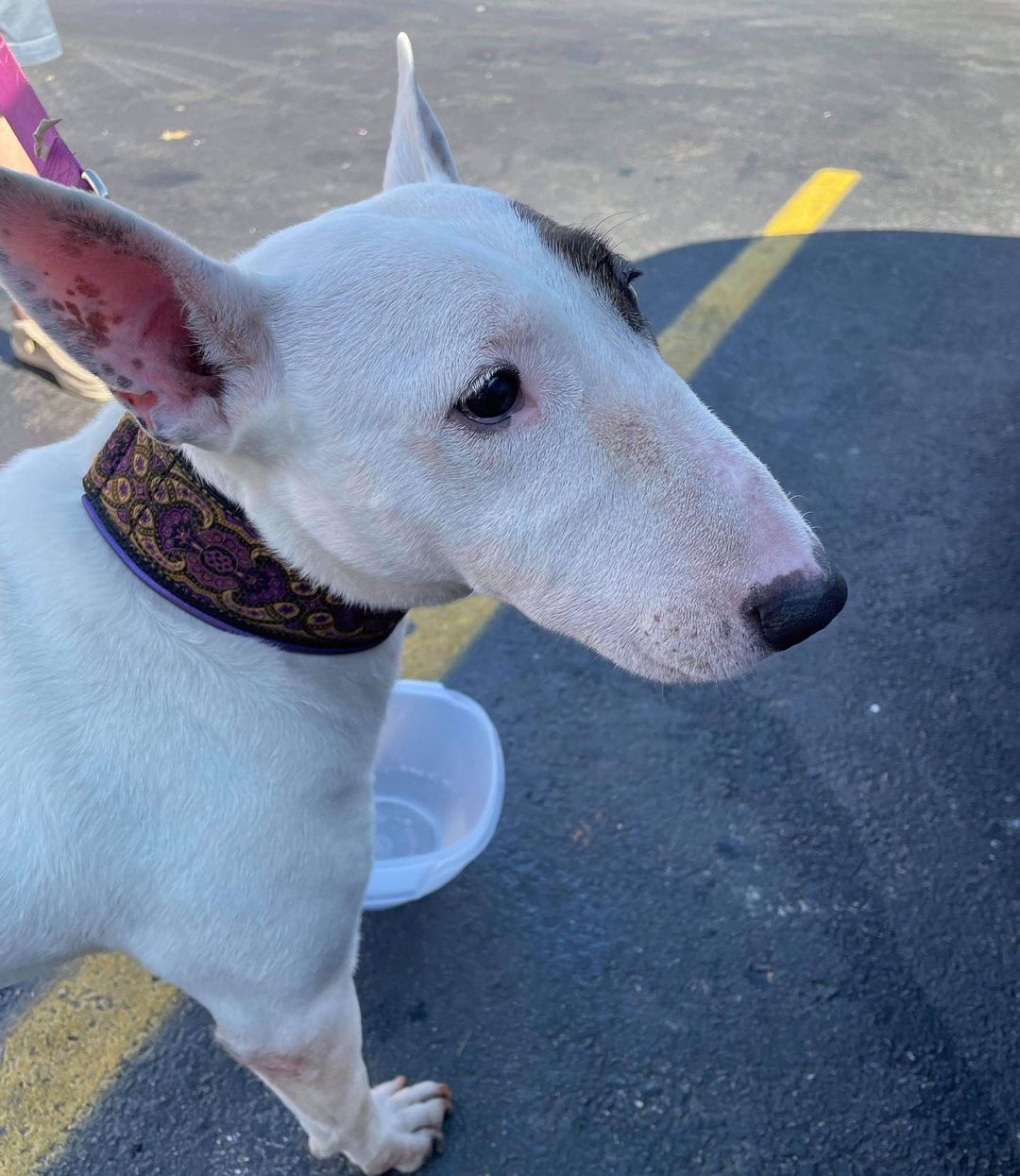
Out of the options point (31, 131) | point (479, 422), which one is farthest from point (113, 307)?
point (31, 131)

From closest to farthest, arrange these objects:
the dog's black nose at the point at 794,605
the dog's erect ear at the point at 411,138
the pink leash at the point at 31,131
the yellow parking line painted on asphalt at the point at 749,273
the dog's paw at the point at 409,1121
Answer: the dog's black nose at the point at 794,605
the dog's erect ear at the point at 411,138
the dog's paw at the point at 409,1121
the pink leash at the point at 31,131
the yellow parking line painted on asphalt at the point at 749,273

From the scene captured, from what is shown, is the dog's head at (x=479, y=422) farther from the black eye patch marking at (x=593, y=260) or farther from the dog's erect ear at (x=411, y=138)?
the dog's erect ear at (x=411, y=138)

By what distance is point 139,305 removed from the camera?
1.25 m

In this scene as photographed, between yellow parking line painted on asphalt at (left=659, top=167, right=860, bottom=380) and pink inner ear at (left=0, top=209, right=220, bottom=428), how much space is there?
292 cm

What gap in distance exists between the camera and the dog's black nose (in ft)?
4.18

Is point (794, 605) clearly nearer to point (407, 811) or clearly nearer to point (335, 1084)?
point (335, 1084)

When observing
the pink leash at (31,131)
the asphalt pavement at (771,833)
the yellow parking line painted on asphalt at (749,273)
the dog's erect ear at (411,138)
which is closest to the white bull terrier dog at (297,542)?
the dog's erect ear at (411,138)

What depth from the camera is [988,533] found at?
3.31 meters

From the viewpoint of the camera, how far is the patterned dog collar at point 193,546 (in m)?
1.41

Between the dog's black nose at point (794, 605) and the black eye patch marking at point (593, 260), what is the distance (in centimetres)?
43

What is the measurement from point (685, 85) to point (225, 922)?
6567 mm

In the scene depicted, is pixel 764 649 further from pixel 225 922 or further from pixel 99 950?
pixel 99 950

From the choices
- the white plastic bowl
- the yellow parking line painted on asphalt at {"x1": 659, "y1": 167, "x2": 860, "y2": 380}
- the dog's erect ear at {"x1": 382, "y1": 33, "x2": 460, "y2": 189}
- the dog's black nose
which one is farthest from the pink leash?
the dog's black nose

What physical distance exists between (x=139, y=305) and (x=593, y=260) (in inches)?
24.6
